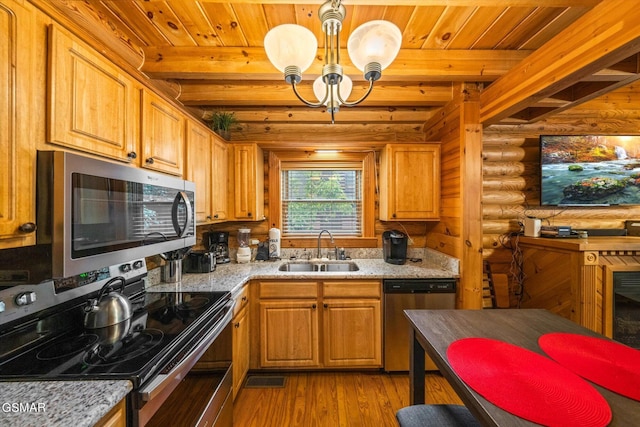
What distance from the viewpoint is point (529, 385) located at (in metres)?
0.83

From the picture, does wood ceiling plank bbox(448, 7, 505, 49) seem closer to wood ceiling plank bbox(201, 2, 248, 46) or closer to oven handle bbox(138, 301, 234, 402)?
wood ceiling plank bbox(201, 2, 248, 46)

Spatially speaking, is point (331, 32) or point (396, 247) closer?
point (331, 32)

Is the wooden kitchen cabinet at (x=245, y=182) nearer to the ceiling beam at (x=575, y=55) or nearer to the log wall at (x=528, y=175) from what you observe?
the ceiling beam at (x=575, y=55)

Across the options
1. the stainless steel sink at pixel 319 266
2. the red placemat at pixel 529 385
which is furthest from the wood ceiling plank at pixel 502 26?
the stainless steel sink at pixel 319 266

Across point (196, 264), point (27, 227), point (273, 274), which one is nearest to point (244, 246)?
point (196, 264)

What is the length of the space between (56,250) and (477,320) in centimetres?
190

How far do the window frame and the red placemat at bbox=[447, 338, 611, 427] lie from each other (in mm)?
1893

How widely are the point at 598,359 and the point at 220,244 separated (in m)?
2.78

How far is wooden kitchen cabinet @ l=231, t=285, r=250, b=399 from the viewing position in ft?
6.08

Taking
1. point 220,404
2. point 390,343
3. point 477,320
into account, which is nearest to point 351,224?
point 390,343

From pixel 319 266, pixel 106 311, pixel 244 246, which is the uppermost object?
pixel 244 246

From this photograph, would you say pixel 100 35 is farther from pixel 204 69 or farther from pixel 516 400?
pixel 516 400

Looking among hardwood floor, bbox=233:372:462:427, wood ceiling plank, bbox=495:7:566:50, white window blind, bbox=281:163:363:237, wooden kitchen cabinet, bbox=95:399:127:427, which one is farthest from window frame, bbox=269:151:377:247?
wooden kitchen cabinet, bbox=95:399:127:427

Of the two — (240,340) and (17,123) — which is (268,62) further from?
(240,340)
